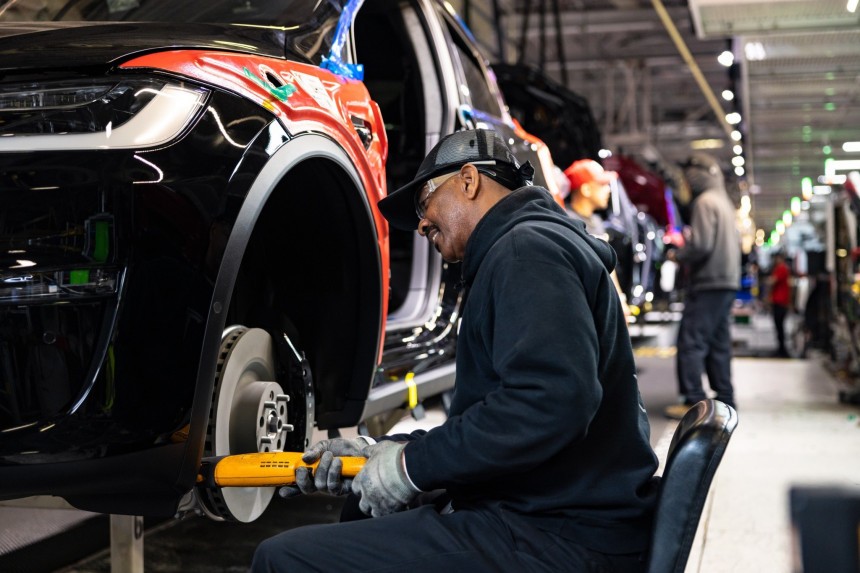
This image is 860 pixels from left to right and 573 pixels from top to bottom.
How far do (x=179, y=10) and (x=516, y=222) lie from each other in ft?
4.87

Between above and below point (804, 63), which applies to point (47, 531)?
below

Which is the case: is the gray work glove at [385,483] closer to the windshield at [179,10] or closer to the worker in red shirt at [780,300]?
the windshield at [179,10]

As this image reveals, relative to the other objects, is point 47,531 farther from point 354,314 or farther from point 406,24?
point 406,24

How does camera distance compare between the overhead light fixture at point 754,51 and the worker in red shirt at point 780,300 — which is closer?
the overhead light fixture at point 754,51

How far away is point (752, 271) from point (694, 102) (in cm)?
891

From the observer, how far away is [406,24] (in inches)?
143

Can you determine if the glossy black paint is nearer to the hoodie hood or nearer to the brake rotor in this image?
the brake rotor

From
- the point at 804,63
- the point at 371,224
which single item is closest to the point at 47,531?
the point at 371,224

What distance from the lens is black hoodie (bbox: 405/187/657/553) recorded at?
1.52 metres

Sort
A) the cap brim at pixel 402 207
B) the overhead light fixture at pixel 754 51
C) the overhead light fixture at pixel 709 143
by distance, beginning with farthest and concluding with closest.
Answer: the overhead light fixture at pixel 709 143 < the overhead light fixture at pixel 754 51 < the cap brim at pixel 402 207

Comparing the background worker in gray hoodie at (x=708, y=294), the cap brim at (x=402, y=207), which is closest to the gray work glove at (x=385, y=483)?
the cap brim at (x=402, y=207)

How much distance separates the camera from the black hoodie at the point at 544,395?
4.98 feet

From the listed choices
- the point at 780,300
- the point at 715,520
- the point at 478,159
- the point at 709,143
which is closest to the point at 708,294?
the point at 715,520

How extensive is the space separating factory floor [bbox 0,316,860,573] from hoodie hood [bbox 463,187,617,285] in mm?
538
